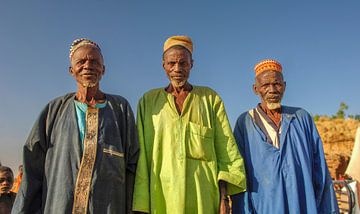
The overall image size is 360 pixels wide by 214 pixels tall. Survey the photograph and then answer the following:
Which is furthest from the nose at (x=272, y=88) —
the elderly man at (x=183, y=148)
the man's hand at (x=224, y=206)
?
the man's hand at (x=224, y=206)

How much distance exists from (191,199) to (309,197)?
1.27 metres

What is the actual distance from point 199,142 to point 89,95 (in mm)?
1104

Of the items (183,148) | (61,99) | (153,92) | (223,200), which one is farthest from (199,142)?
(61,99)

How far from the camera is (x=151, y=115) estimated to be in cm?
336

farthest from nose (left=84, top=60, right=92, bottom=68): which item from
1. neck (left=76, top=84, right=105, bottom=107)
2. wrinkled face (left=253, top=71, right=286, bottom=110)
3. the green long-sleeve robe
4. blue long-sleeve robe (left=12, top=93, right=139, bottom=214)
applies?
wrinkled face (left=253, top=71, right=286, bottom=110)

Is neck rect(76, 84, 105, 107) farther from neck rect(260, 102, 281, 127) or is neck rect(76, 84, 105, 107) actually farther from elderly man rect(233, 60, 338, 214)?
neck rect(260, 102, 281, 127)

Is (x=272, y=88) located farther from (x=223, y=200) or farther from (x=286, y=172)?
(x=223, y=200)

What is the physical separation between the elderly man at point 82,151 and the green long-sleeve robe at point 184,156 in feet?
0.54

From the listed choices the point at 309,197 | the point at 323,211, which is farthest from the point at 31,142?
the point at 323,211

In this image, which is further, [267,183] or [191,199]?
[267,183]

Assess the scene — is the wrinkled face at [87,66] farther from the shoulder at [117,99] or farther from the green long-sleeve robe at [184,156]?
the green long-sleeve robe at [184,156]

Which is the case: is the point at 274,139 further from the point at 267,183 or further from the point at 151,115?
the point at 151,115

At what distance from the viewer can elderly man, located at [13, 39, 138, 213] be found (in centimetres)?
278

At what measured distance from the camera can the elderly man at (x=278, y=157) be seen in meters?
3.44
